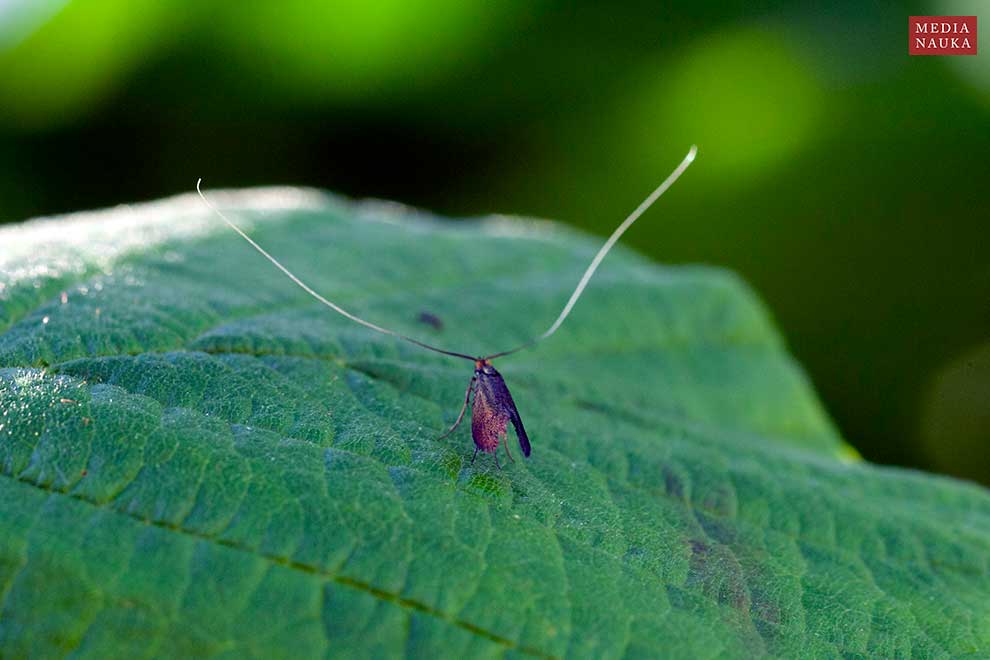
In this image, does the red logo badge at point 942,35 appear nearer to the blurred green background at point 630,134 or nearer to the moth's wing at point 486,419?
the blurred green background at point 630,134

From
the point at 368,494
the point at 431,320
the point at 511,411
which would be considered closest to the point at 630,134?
the point at 431,320

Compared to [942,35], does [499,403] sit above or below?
below

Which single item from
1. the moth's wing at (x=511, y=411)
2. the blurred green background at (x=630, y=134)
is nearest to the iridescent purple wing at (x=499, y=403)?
the moth's wing at (x=511, y=411)

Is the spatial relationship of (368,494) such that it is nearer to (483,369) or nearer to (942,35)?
(483,369)

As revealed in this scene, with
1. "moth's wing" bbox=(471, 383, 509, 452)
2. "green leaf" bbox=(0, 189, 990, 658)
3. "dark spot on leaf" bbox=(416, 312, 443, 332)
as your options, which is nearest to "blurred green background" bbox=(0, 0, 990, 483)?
"green leaf" bbox=(0, 189, 990, 658)

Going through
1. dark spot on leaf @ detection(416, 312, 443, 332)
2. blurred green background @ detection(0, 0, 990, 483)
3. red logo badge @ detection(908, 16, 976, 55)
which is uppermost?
red logo badge @ detection(908, 16, 976, 55)

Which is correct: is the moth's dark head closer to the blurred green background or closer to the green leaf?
the green leaf
